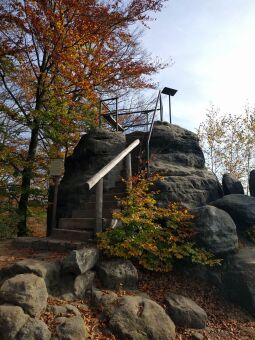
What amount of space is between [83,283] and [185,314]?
70.2 inches

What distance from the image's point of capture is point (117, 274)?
5836 mm

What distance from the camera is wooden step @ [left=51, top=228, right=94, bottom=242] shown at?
266 inches

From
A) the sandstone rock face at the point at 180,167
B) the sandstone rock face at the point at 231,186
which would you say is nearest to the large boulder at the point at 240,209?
the sandstone rock face at the point at 180,167

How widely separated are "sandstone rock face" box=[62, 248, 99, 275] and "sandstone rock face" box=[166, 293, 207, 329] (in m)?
1.54

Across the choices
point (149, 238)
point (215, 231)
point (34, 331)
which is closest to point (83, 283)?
point (34, 331)

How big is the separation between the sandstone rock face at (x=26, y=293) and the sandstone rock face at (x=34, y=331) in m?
0.21

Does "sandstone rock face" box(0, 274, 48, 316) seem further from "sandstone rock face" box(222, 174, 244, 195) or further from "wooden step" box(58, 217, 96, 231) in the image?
"sandstone rock face" box(222, 174, 244, 195)

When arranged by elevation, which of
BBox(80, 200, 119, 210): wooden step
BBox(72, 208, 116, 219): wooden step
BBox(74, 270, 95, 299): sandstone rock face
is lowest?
BBox(74, 270, 95, 299): sandstone rock face

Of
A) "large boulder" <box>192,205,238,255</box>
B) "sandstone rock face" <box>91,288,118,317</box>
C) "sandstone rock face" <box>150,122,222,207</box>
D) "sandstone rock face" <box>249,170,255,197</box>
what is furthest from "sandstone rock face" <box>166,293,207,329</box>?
"sandstone rock face" <box>249,170,255,197</box>

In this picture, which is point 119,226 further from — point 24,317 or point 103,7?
point 103,7

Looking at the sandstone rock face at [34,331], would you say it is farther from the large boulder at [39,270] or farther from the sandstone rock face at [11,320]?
the large boulder at [39,270]

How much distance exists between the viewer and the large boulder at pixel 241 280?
622cm

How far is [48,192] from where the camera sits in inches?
460

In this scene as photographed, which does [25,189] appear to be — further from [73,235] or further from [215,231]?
[215,231]
